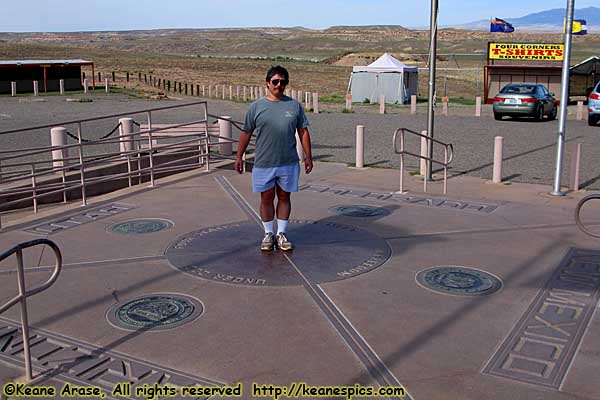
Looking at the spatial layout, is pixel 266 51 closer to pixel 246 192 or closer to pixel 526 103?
pixel 526 103

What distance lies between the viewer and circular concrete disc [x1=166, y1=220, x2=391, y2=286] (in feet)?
20.3

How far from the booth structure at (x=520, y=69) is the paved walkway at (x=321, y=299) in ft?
82.9

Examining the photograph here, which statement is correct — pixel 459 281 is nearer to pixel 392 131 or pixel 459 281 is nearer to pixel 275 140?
pixel 275 140

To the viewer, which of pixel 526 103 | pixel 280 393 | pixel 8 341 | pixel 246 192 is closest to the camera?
pixel 280 393

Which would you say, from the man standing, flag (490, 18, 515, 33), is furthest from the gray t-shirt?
flag (490, 18, 515, 33)

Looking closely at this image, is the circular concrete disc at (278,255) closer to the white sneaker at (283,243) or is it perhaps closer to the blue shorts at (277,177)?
the white sneaker at (283,243)

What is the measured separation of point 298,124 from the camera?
21.5ft

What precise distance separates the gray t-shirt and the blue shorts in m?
0.05

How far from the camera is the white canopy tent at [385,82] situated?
111 ft

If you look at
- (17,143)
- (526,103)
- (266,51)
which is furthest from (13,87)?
(266,51)

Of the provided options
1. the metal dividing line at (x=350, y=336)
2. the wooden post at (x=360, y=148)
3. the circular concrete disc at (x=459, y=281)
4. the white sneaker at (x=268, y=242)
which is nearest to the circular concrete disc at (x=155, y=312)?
the metal dividing line at (x=350, y=336)

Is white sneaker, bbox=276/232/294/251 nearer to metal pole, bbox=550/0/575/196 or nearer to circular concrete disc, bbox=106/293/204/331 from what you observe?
circular concrete disc, bbox=106/293/204/331

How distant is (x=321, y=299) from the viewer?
560 cm

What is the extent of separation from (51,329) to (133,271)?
139cm
